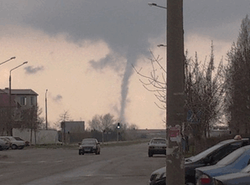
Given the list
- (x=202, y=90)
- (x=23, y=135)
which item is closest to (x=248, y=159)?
(x=202, y=90)

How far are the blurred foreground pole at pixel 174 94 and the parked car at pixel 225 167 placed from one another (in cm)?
102

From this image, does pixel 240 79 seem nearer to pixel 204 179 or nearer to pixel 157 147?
pixel 157 147

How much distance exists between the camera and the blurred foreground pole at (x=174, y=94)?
26.1 ft

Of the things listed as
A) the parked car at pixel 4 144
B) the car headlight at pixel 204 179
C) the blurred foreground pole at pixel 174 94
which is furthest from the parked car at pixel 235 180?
the parked car at pixel 4 144

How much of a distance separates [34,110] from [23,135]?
432cm

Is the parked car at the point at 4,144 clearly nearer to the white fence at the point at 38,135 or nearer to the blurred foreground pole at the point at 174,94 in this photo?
the white fence at the point at 38,135

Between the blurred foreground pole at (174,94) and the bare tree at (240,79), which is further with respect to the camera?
the bare tree at (240,79)

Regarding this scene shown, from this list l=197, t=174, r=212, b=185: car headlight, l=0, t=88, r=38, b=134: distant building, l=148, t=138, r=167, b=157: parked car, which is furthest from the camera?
l=0, t=88, r=38, b=134: distant building

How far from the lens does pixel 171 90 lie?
8.12 m

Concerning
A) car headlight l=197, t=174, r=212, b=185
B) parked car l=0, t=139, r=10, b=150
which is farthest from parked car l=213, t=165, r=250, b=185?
parked car l=0, t=139, r=10, b=150

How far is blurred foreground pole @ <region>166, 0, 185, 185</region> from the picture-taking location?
7.96m

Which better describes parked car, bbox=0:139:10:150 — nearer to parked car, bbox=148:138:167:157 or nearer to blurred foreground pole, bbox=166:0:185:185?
parked car, bbox=148:138:167:157

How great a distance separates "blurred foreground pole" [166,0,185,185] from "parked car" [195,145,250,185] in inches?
40.0

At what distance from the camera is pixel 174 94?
8.12 meters
